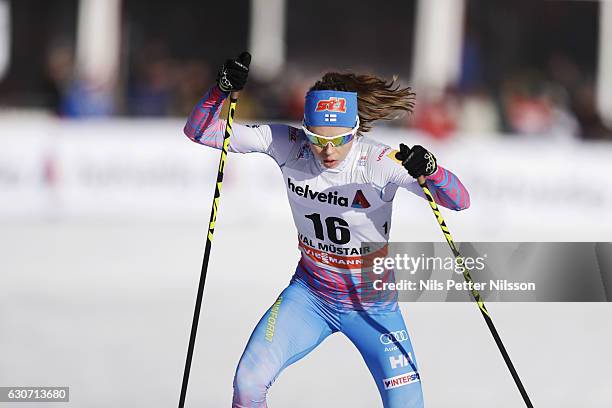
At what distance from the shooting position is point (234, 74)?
456 centimetres

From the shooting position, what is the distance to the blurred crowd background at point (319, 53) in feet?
48.1

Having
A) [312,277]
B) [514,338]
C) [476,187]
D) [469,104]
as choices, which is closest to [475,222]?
[476,187]

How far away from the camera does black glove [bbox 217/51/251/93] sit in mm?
4559

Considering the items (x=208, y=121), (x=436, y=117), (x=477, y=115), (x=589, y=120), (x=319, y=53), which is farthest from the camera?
(x=319, y=53)

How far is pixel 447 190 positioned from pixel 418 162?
0.67 feet

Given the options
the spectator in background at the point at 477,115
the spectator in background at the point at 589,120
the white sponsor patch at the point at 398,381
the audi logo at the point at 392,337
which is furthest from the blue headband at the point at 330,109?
the spectator in background at the point at 589,120

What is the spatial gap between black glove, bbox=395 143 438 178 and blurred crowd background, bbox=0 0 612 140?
9.85 meters

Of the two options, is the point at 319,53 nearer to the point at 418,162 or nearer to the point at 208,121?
the point at 208,121

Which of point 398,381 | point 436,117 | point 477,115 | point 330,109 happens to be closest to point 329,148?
point 330,109

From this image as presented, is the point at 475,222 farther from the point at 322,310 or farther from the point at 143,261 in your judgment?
the point at 322,310

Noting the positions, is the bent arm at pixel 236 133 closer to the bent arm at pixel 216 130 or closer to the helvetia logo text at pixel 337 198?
the bent arm at pixel 216 130

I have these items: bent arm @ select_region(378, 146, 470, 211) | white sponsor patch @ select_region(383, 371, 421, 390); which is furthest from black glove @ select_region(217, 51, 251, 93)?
white sponsor patch @ select_region(383, 371, 421, 390)

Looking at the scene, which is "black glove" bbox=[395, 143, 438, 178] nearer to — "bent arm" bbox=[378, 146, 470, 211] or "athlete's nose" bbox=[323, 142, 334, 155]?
"bent arm" bbox=[378, 146, 470, 211]

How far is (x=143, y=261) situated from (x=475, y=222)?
4.26 m
